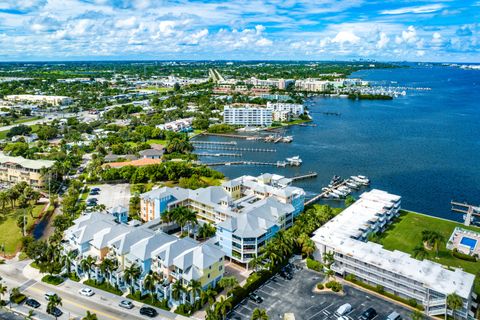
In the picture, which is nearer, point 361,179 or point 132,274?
point 132,274

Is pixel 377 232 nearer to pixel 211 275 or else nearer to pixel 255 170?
pixel 211 275

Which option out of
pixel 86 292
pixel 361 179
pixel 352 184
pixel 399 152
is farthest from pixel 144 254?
pixel 399 152

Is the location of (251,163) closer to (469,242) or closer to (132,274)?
(469,242)

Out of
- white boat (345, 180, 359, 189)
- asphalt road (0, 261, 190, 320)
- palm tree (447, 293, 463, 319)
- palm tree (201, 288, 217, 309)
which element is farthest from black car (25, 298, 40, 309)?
white boat (345, 180, 359, 189)

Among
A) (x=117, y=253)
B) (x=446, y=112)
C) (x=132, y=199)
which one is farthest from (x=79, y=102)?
(x=446, y=112)

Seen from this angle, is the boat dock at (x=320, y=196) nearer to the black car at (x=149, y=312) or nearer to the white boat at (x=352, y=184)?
the white boat at (x=352, y=184)

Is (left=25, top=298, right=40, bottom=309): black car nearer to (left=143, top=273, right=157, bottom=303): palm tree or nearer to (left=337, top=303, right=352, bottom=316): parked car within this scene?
(left=143, top=273, right=157, bottom=303): palm tree

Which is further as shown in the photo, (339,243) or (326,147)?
(326,147)
